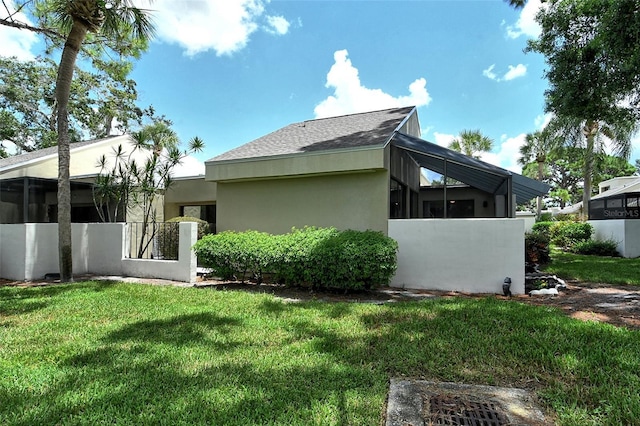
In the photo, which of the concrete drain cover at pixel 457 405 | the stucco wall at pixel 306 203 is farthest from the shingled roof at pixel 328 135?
the concrete drain cover at pixel 457 405

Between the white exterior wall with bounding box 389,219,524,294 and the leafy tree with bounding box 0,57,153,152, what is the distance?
62.4 ft

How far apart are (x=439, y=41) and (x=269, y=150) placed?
8.63 m

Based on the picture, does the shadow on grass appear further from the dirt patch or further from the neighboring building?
the neighboring building

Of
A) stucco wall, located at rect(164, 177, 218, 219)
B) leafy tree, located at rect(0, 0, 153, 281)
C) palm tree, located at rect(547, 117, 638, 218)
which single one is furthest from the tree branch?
palm tree, located at rect(547, 117, 638, 218)

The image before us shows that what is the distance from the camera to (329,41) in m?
16.0

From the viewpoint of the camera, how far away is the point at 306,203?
11.4 metres

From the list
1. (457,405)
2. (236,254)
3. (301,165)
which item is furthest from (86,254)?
(457,405)

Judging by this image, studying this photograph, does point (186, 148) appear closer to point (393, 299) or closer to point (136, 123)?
point (393, 299)

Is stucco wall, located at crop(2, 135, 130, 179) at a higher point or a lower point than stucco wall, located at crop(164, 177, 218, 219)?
higher

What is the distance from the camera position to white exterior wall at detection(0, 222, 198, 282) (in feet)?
33.4

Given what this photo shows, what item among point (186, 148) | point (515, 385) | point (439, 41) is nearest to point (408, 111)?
point (439, 41)

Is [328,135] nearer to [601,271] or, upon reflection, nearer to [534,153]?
[601,271]

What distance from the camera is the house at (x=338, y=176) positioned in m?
10.1

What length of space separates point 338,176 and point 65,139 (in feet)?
27.0
